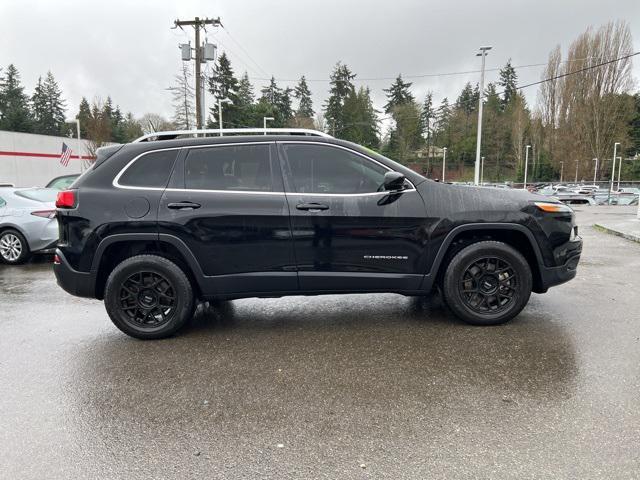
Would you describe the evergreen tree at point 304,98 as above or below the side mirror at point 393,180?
above

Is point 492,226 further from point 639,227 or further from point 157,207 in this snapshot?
point 639,227

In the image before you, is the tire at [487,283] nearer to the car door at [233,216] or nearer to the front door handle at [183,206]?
the car door at [233,216]

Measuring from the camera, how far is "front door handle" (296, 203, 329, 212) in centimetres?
402

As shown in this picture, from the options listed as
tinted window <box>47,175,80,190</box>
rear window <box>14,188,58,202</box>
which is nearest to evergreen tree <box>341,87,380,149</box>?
tinted window <box>47,175,80,190</box>

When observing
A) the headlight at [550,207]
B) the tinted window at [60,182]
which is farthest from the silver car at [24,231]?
the headlight at [550,207]

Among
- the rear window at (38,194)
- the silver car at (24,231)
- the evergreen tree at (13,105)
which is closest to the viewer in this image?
the silver car at (24,231)

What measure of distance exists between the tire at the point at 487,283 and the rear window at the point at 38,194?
25.6 feet

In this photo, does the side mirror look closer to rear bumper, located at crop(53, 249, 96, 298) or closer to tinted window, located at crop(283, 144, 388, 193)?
tinted window, located at crop(283, 144, 388, 193)

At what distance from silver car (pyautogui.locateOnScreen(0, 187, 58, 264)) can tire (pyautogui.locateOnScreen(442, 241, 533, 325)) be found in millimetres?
7188

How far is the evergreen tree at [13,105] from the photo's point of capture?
61125mm

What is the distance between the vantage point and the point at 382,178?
415cm

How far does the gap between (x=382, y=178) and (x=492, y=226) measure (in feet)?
3.67

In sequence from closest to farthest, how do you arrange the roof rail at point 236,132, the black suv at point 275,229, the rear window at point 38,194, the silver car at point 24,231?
the black suv at point 275,229 → the roof rail at point 236,132 → the silver car at point 24,231 → the rear window at point 38,194

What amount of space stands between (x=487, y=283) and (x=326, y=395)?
2.10 meters
